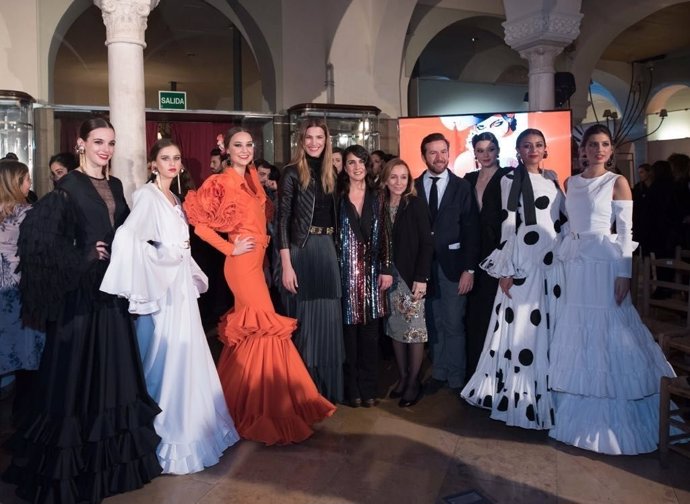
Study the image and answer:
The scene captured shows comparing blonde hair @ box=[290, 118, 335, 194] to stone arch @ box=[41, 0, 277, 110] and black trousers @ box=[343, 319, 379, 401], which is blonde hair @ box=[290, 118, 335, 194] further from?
stone arch @ box=[41, 0, 277, 110]

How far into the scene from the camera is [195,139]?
26.1 feet

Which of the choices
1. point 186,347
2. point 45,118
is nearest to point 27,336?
point 186,347

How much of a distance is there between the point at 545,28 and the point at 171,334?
5.42 meters

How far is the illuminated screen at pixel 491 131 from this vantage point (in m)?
5.47

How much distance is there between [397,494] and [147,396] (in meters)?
1.17

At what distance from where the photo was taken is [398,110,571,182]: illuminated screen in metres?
5.47

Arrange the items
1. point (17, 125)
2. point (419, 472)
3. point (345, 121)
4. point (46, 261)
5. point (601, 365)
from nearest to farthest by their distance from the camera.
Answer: point (46, 261), point (419, 472), point (601, 365), point (17, 125), point (345, 121)

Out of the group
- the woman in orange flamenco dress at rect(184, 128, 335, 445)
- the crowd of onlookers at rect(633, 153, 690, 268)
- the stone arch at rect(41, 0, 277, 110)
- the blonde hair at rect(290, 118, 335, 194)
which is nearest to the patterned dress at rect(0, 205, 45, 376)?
the woman in orange flamenco dress at rect(184, 128, 335, 445)

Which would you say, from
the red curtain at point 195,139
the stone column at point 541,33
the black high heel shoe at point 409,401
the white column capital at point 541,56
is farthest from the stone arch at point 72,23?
the black high heel shoe at point 409,401

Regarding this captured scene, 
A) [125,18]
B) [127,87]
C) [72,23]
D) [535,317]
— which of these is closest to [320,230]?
[535,317]

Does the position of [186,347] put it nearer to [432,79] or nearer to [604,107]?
[432,79]

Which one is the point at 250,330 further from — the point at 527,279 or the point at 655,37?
the point at 655,37

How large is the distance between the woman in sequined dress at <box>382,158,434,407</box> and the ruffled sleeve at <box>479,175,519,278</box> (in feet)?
1.26

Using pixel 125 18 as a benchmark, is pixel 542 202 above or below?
below
